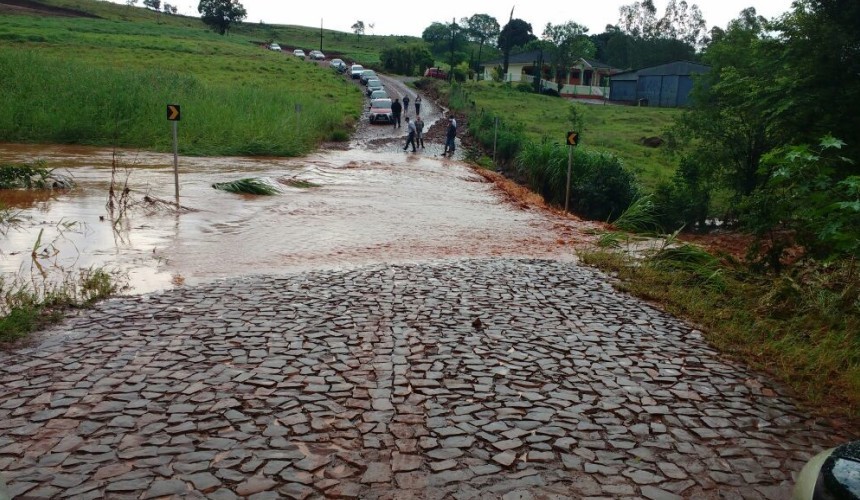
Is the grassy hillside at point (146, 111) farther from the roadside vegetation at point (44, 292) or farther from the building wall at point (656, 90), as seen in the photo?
the building wall at point (656, 90)

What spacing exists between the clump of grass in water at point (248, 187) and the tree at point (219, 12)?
9441cm

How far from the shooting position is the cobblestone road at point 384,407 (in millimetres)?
4418

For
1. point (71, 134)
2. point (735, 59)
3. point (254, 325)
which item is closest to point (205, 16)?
point (71, 134)

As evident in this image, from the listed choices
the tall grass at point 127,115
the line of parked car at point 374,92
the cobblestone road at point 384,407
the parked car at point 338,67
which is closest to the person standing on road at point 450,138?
the tall grass at point 127,115

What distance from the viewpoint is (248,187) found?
61.9 feet

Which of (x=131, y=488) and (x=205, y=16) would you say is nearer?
(x=131, y=488)

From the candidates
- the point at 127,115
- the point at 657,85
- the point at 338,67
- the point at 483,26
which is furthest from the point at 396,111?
the point at 483,26

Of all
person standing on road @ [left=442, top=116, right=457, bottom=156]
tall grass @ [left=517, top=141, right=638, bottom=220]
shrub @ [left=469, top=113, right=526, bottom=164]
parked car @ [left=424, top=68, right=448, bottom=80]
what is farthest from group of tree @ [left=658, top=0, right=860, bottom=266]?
parked car @ [left=424, top=68, right=448, bottom=80]

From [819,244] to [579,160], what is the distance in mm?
15006

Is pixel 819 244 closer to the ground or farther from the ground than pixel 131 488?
farther from the ground

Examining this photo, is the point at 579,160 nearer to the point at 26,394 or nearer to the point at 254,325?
the point at 254,325

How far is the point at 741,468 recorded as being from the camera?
470 centimetres

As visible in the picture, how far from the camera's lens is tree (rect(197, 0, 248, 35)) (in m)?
104

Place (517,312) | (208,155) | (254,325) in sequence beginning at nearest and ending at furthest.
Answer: (254,325) → (517,312) → (208,155)
